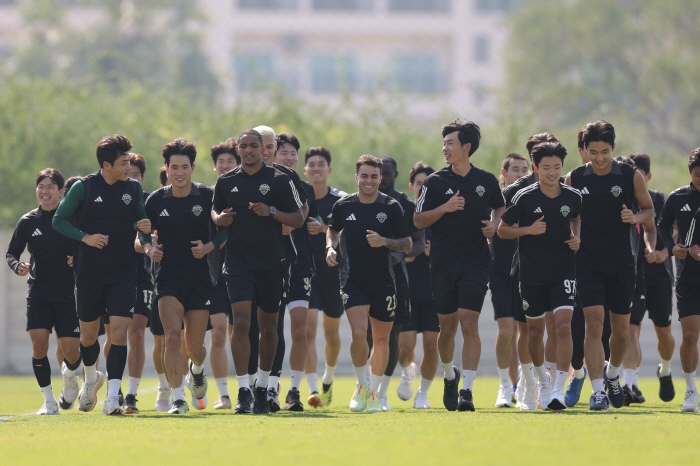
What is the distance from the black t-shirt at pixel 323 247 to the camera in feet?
40.0

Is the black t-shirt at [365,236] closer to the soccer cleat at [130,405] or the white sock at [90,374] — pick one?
the soccer cleat at [130,405]

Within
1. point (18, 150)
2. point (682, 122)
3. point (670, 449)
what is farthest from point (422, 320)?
point (682, 122)

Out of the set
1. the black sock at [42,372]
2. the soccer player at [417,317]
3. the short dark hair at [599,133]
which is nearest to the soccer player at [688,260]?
the short dark hair at [599,133]

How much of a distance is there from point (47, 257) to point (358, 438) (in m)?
5.19

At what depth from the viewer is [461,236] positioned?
10.4m

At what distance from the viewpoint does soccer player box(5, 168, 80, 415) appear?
11195 millimetres

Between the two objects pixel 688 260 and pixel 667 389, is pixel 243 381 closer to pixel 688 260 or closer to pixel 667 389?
pixel 688 260

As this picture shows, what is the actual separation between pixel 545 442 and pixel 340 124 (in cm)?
2242

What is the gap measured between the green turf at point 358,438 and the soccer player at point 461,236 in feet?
2.69

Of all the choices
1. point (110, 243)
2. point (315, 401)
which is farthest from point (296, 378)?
point (110, 243)

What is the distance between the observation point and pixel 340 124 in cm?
2905

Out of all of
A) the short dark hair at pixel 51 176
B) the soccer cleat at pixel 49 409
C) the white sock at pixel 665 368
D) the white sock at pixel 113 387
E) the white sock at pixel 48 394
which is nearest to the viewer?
the white sock at pixel 113 387

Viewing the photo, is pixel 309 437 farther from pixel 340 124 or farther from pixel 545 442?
pixel 340 124

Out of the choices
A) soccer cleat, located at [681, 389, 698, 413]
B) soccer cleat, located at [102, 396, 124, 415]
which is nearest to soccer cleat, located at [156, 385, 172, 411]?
soccer cleat, located at [102, 396, 124, 415]
